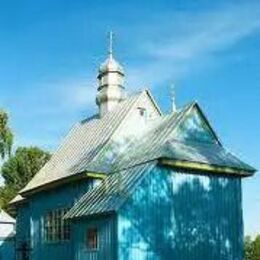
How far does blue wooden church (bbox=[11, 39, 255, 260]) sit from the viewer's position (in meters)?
27.7

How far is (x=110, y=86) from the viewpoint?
37969 mm

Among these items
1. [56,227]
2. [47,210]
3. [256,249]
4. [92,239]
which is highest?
[47,210]

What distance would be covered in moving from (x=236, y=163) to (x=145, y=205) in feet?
15.8

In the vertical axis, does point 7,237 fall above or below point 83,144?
below

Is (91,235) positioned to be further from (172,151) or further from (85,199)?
(172,151)

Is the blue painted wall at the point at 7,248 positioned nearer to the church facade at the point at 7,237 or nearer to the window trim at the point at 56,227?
the church facade at the point at 7,237

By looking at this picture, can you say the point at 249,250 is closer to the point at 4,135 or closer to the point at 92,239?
the point at 4,135

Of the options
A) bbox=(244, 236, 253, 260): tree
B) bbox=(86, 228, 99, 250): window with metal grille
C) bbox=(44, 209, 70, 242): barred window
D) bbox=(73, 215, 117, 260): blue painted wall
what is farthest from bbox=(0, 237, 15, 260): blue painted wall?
bbox=(244, 236, 253, 260): tree

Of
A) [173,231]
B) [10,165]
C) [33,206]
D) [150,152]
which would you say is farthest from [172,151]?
[10,165]

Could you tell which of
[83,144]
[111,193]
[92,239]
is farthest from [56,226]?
[111,193]

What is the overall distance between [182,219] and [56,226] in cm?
688

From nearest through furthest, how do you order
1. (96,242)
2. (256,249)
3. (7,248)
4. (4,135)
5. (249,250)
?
1. (96,242)
2. (4,135)
3. (7,248)
4. (256,249)
5. (249,250)

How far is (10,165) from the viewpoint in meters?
73.4

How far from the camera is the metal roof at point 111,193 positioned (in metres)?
27.5
